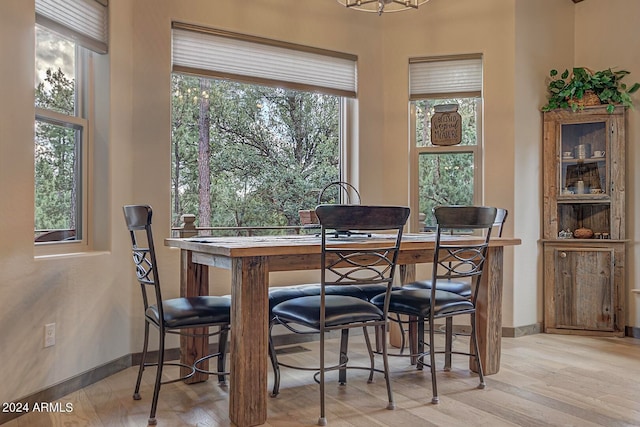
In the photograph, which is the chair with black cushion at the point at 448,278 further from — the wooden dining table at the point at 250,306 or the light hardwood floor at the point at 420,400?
the wooden dining table at the point at 250,306

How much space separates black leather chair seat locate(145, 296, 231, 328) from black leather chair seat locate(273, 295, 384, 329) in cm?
29

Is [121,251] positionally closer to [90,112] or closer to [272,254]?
[90,112]

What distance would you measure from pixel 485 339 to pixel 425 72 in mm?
2373

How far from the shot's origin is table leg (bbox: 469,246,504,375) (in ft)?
10.4

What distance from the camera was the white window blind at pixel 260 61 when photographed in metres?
3.67

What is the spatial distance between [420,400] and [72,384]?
1.89 metres

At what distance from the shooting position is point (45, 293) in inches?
105

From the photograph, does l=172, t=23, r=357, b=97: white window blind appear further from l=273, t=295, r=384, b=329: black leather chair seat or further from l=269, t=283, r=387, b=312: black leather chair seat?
l=273, t=295, r=384, b=329: black leather chair seat

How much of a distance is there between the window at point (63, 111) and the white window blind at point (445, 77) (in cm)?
253

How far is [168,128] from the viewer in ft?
11.7

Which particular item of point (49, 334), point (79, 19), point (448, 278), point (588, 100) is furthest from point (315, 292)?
point (588, 100)

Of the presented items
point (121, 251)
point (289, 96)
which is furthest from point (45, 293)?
point (289, 96)

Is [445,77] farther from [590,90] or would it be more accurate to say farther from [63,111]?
[63,111]

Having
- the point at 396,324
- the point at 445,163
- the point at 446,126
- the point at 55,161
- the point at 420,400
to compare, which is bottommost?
the point at 420,400
